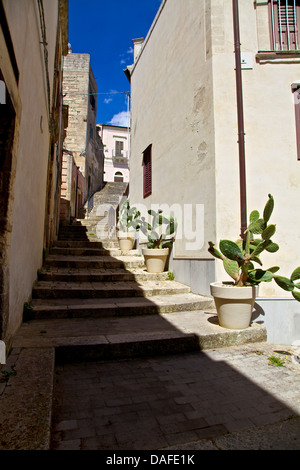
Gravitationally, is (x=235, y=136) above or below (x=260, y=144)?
above

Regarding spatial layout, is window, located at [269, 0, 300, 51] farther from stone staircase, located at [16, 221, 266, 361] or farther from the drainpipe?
stone staircase, located at [16, 221, 266, 361]

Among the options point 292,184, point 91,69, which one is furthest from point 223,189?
point 91,69

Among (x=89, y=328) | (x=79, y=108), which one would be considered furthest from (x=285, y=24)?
(x=79, y=108)

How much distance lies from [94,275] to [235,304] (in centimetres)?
289

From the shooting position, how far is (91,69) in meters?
21.9

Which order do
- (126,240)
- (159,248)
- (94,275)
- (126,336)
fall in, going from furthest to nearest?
(126,240) < (159,248) < (94,275) < (126,336)

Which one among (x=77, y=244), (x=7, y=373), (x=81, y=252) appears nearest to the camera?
(x=7, y=373)

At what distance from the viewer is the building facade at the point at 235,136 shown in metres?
4.59

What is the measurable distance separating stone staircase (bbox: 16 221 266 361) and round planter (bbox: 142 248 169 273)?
0.21 metres

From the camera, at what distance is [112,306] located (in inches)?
164

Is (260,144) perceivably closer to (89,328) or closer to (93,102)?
(89,328)

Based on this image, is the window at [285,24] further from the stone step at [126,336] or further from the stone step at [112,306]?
the stone step at [126,336]

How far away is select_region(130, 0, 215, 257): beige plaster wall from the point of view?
499 cm

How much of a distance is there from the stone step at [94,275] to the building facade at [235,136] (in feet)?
2.18
